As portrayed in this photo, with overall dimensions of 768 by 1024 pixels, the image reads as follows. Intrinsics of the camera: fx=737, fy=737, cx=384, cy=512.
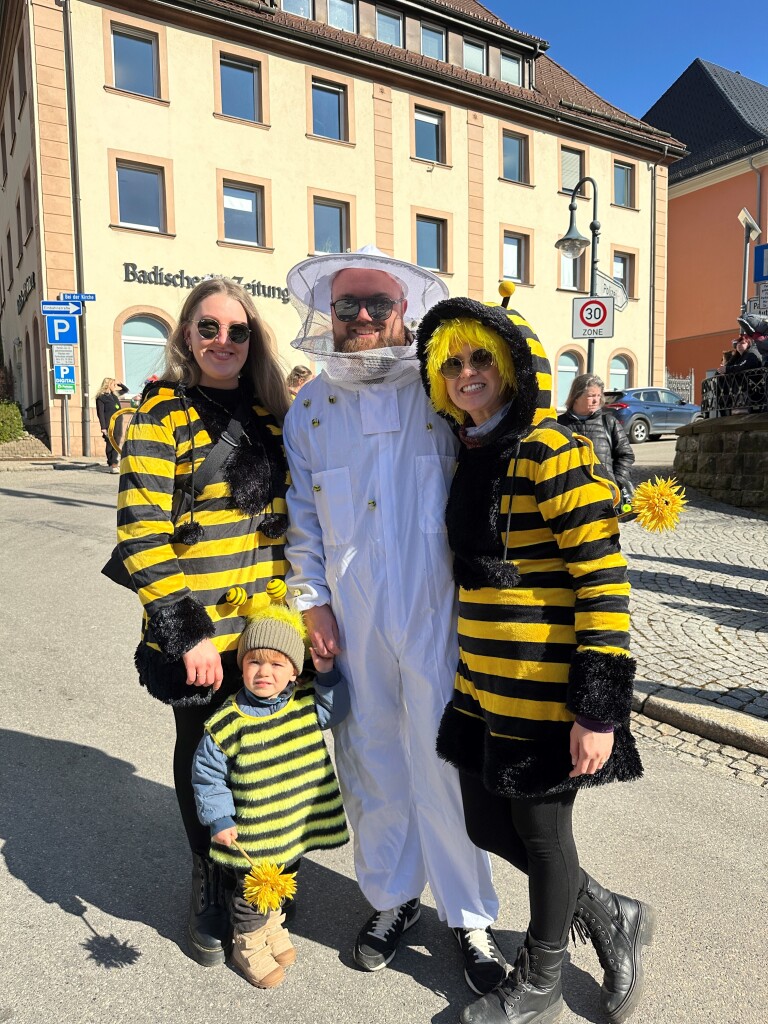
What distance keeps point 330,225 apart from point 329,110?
2941 millimetres

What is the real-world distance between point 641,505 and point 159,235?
17653mm

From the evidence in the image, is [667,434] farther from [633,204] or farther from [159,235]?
[159,235]

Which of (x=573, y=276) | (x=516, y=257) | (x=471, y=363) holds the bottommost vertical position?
(x=471, y=363)

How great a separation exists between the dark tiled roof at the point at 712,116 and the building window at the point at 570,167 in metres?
8.63

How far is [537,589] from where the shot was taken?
1881mm

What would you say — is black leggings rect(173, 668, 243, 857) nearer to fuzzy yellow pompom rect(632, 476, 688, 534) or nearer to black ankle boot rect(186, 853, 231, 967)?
black ankle boot rect(186, 853, 231, 967)

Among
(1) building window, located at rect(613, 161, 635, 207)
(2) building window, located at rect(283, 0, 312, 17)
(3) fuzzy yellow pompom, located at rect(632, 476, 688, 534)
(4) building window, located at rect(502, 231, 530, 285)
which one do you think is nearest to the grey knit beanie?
(3) fuzzy yellow pompom, located at rect(632, 476, 688, 534)

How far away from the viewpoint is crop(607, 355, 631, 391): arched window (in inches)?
982

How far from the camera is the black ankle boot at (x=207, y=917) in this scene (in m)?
2.26

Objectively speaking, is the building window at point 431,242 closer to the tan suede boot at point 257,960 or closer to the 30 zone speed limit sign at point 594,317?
the 30 zone speed limit sign at point 594,317

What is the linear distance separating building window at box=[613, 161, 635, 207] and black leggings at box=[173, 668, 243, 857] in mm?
26067

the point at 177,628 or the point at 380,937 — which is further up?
the point at 177,628

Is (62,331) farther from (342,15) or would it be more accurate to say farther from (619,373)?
(619,373)

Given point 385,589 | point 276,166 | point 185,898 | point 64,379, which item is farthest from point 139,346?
point 385,589
